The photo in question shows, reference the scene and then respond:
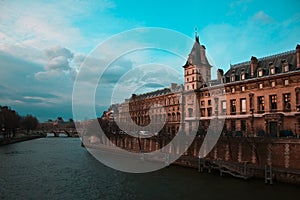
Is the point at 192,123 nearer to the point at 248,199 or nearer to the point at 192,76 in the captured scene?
the point at 192,76

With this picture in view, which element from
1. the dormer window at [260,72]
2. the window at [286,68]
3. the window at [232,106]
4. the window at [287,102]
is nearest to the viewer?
the window at [287,102]

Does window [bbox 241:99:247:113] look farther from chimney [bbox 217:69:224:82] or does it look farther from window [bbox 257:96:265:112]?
chimney [bbox 217:69:224:82]

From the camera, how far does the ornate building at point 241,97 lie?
128 ft

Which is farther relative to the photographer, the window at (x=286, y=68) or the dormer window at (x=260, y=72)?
the dormer window at (x=260, y=72)

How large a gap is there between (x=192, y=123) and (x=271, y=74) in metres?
21.3

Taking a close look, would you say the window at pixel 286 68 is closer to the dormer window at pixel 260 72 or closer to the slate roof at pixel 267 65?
the slate roof at pixel 267 65

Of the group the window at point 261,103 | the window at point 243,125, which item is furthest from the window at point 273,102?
the window at point 243,125

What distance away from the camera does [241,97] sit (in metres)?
45.9

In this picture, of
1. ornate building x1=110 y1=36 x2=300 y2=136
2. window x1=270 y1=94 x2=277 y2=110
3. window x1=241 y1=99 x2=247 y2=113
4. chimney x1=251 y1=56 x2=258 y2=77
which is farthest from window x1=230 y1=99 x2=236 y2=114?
window x1=270 y1=94 x2=277 y2=110

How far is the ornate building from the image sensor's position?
39.0m

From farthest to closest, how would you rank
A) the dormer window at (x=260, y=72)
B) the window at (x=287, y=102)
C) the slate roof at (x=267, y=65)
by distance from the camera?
1. the dormer window at (x=260, y=72)
2. the slate roof at (x=267, y=65)
3. the window at (x=287, y=102)

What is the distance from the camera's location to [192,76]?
59312mm

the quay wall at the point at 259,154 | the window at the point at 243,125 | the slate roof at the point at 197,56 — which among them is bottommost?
the quay wall at the point at 259,154

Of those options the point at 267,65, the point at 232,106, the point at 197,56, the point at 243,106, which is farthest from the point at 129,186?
the point at 197,56
